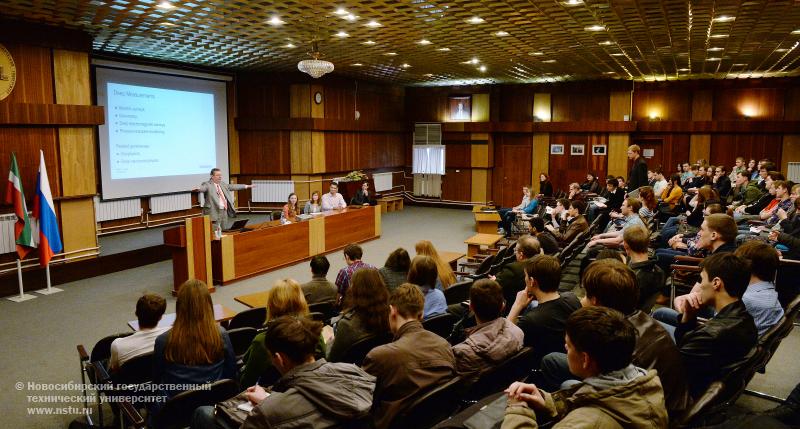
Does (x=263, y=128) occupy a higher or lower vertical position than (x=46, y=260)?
higher

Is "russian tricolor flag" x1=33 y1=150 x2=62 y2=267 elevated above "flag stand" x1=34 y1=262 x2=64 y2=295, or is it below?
above

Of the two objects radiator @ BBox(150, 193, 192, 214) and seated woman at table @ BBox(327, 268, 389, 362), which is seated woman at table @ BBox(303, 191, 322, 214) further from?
seated woman at table @ BBox(327, 268, 389, 362)

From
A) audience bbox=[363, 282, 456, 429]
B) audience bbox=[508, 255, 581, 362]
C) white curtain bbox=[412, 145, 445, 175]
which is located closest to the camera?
audience bbox=[363, 282, 456, 429]

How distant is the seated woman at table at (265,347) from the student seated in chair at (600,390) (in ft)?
4.52

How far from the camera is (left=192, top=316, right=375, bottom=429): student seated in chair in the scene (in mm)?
2113

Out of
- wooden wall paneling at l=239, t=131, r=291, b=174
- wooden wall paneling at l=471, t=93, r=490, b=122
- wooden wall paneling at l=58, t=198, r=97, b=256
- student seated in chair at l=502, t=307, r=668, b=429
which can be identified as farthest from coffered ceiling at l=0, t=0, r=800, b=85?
student seated in chair at l=502, t=307, r=668, b=429

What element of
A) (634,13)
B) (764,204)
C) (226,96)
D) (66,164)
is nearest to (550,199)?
(764,204)

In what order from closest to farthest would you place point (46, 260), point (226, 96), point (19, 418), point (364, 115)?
point (19, 418)
point (46, 260)
point (226, 96)
point (364, 115)

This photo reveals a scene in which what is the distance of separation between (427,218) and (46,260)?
9508 millimetres

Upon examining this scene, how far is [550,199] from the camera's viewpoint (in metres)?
13.0

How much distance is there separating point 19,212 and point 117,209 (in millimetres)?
3905

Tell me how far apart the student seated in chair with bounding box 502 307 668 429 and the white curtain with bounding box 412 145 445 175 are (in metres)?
15.9

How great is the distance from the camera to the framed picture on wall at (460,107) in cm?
1764

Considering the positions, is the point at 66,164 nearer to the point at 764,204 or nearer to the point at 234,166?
the point at 234,166
